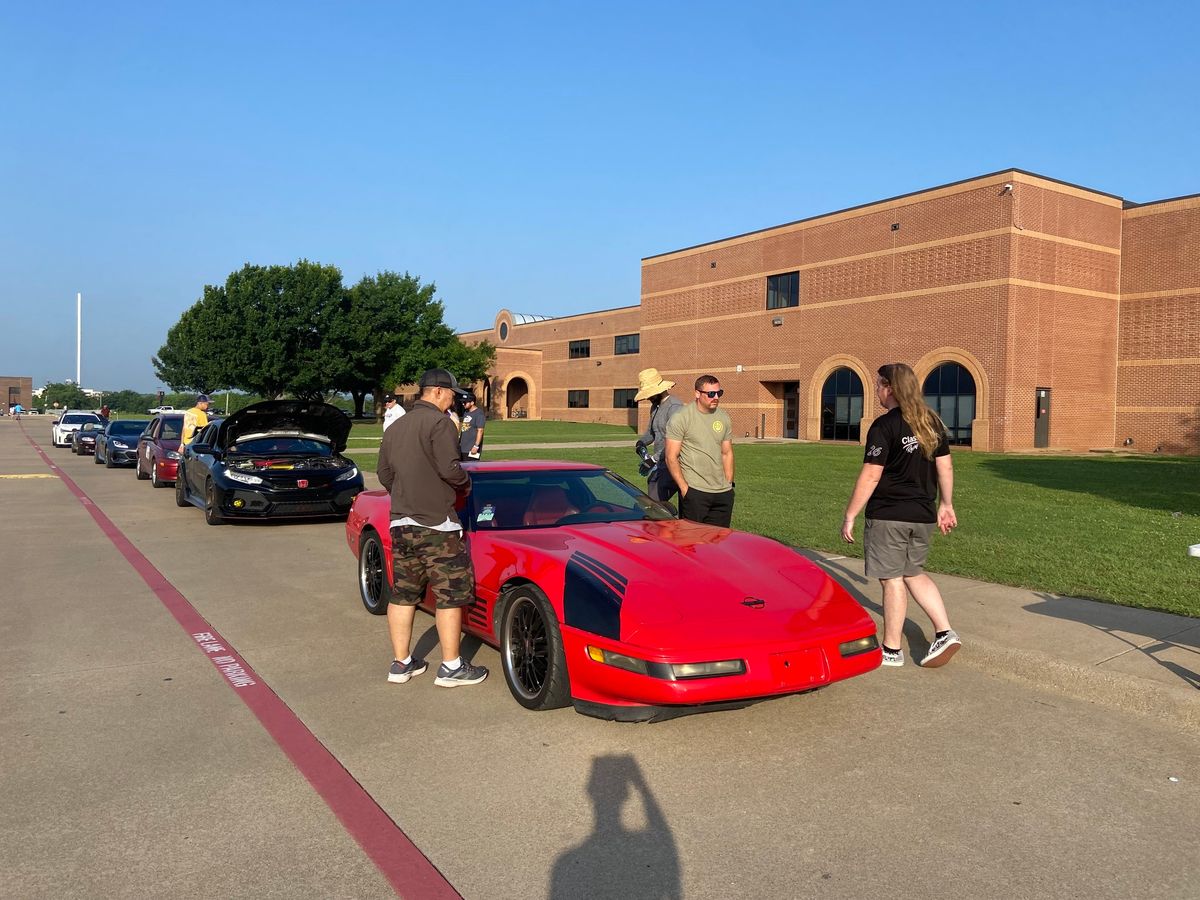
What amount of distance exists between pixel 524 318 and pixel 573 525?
241 feet

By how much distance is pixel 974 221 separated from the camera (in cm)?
3206

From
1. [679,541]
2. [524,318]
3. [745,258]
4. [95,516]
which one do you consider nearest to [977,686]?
[679,541]

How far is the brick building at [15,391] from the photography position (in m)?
166

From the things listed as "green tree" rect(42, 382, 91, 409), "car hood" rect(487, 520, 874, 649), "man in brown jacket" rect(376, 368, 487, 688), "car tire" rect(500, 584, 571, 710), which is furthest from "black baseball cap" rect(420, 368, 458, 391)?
"green tree" rect(42, 382, 91, 409)

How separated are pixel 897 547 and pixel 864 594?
1.92 metres

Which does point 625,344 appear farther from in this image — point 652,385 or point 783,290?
point 652,385

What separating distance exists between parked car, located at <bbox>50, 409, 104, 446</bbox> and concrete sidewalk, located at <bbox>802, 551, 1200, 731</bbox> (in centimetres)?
3460

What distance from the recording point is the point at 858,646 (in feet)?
14.6

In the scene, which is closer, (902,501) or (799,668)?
(799,668)

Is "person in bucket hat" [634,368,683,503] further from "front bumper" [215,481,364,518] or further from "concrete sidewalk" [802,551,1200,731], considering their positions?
"front bumper" [215,481,364,518]

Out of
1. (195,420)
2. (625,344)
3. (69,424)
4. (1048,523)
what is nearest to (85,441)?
(69,424)

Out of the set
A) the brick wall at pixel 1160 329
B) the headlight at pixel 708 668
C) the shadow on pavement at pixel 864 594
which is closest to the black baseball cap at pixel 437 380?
the headlight at pixel 708 668

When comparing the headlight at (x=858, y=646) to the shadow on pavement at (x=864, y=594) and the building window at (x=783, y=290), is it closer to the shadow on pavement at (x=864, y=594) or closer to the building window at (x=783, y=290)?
the shadow on pavement at (x=864, y=594)

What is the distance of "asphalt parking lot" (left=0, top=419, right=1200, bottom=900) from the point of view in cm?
308
